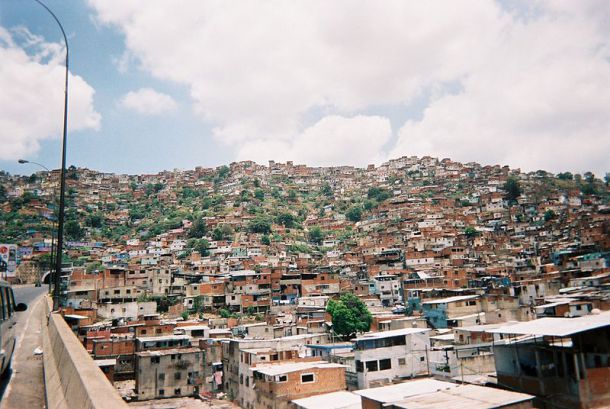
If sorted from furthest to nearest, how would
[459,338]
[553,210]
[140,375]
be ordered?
[553,210], [140,375], [459,338]

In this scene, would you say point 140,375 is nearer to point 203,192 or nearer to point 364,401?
point 364,401

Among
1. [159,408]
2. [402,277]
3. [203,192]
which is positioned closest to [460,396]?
[159,408]

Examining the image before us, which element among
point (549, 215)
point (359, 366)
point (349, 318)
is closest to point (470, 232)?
point (549, 215)

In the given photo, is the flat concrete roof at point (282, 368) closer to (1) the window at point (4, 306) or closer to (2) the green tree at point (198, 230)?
(1) the window at point (4, 306)

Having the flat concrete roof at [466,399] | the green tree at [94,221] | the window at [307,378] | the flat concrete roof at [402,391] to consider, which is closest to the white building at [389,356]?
the window at [307,378]

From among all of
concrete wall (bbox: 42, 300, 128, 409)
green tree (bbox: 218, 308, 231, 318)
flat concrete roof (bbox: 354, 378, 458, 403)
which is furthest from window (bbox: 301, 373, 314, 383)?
green tree (bbox: 218, 308, 231, 318)

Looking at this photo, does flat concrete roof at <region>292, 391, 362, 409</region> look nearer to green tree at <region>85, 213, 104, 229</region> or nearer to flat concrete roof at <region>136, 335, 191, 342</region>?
flat concrete roof at <region>136, 335, 191, 342</region>

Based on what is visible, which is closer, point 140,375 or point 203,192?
point 140,375
